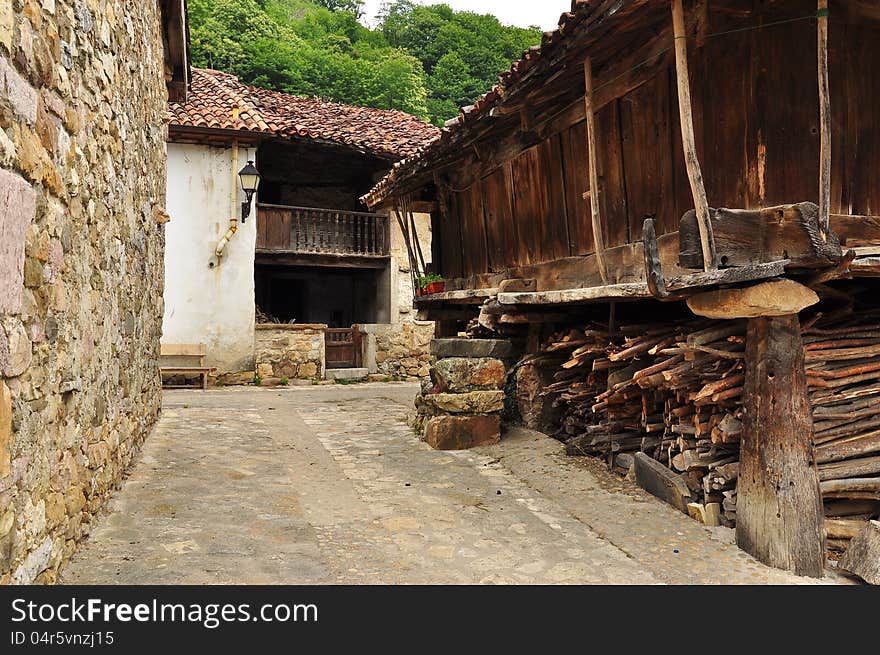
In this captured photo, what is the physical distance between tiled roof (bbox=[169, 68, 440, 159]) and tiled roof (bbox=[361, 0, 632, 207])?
475 centimetres

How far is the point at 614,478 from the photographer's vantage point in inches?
221

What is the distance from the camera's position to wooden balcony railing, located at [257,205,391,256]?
1396 centimetres

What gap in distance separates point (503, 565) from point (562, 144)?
3.93 m

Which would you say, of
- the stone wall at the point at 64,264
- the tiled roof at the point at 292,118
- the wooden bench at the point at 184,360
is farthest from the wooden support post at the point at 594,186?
the wooden bench at the point at 184,360

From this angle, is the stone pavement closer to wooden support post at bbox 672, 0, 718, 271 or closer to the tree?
wooden support post at bbox 672, 0, 718, 271

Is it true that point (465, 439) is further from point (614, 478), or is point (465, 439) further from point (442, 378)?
point (614, 478)

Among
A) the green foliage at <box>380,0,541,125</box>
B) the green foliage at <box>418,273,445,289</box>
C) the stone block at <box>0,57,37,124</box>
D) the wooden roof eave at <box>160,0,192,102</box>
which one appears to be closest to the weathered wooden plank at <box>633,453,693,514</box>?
the stone block at <box>0,57,37,124</box>

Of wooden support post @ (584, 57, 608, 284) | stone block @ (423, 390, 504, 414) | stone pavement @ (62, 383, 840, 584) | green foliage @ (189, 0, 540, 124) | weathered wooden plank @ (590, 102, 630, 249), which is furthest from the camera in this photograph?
green foliage @ (189, 0, 540, 124)

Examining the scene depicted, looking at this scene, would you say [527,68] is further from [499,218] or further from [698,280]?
[499,218]

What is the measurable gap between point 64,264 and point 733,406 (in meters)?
3.99

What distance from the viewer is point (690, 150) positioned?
150 inches

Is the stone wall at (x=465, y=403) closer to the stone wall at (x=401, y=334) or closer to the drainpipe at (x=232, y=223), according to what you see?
the drainpipe at (x=232, y=223)

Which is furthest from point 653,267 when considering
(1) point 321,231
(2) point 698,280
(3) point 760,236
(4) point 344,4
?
(4) point 344,4
